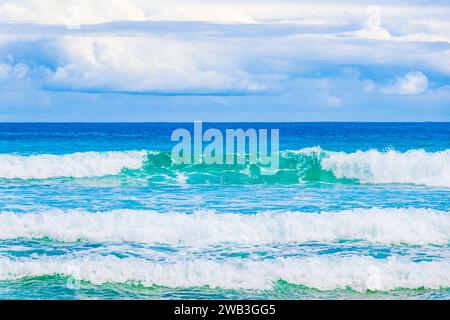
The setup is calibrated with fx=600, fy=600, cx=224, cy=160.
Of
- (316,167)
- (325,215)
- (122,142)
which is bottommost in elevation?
(325,215)

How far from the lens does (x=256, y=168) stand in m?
18.3

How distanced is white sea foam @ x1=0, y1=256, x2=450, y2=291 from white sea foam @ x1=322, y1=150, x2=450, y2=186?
30.8 feet

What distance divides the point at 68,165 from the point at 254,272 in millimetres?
12063

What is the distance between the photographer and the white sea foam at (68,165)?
17594mm

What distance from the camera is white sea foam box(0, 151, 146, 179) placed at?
17594 millimetres

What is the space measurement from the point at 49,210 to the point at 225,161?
8.73m

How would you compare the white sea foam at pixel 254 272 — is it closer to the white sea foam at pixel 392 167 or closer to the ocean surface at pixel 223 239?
the ocean surface at pixel 223 239

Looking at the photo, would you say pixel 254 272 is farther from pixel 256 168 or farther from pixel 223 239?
pixel 256 168

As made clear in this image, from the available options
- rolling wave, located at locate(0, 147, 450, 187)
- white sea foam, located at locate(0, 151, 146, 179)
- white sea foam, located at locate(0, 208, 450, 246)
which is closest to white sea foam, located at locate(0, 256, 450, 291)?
white sea foam, located at locate(0, 208, 450, 246)

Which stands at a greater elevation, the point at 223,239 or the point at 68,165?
the point at 68,165

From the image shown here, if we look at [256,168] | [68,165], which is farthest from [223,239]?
[68,165]
